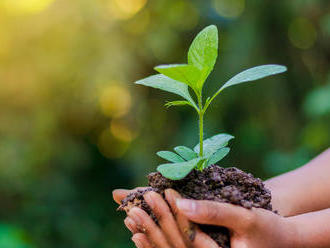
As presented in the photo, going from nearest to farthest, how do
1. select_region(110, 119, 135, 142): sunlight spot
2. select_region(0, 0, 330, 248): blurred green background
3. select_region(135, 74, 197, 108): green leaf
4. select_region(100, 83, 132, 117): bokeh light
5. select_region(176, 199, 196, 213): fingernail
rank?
select_region(176, 199, 196, 213): fingernail
select_region(135, 74, 197, 108): green leaf
select_region(0, 0, 330, 248): blurred green background
select_region(100, 83, 132, 117): bokeh light
select_region(110, 119, 135, 142): sunlight spot

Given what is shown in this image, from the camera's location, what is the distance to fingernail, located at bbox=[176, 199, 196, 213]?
1.75 ft

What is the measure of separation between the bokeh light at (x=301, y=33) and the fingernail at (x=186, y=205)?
2.10 meters

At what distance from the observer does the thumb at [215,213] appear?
54 cm

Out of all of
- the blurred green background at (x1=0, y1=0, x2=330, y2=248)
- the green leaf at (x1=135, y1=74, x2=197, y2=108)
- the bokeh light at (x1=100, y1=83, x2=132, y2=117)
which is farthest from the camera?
the bokeh light at (x1=100, y1=83, x2=132, y2=117)

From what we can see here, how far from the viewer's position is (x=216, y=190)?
2.02 feet

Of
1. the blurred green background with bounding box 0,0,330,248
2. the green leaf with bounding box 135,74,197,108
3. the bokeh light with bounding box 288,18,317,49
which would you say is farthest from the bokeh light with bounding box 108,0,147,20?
the green leaf with bounding box 135,74,197,108

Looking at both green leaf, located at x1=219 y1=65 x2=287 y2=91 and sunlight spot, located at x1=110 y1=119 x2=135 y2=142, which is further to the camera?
sunlight spot, located at x1=110 y1=119 x2=135 y2=142

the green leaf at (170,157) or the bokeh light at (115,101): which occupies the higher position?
the bokeh light at (115,101)

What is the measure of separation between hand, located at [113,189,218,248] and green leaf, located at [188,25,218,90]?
17 centimetres

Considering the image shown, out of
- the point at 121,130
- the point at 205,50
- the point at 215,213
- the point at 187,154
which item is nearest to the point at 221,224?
the point at 215,213

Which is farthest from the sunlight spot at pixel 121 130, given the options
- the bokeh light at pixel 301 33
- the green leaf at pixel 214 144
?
the green leaf at pixel 214 144

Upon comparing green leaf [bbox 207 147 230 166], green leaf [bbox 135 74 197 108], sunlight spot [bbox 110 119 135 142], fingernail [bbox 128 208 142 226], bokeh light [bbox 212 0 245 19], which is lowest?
fingernail [bbox 128 208 142 226]

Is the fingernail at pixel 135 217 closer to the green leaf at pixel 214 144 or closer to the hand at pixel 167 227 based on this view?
the hand at pixel 167 227

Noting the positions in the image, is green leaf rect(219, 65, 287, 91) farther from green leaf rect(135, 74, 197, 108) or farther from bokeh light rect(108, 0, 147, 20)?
bokeh light rect(108, 0, 147, 20)
